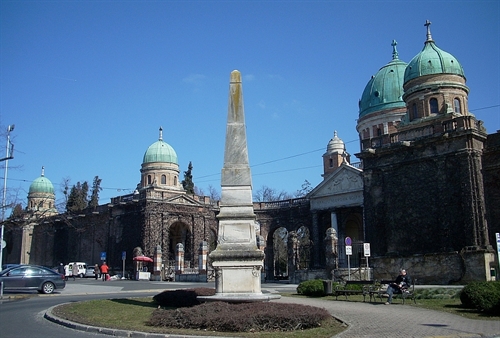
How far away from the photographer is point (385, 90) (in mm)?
57531

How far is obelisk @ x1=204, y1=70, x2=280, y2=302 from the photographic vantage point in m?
14.6

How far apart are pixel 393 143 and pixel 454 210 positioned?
6.52 metres

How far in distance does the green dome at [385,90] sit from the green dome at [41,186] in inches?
2096

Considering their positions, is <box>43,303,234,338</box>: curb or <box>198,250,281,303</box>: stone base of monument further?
<box>198,250,281,303</box>: stone base of monument

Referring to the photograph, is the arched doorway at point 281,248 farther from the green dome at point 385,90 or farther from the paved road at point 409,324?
the paved road at point 409,324

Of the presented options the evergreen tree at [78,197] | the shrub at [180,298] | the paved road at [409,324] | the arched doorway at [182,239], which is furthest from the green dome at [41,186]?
the paved road at [409,324]

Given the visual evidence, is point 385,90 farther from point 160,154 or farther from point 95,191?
point 95,191

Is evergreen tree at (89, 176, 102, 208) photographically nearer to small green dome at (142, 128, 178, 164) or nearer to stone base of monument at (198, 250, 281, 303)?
small green dome at (142, 128, 178, 164)

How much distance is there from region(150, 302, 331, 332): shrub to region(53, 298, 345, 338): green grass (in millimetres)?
254

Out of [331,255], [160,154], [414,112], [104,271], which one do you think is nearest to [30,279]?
[331,255]

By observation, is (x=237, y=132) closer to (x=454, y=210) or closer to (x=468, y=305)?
(x=468, y=305)

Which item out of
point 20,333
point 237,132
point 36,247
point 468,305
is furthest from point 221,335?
point 36,247

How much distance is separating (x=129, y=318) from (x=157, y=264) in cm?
3855

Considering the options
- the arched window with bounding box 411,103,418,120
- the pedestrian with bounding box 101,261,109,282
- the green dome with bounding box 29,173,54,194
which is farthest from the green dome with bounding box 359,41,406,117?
the green dome with bounding box 29,173,54,194
